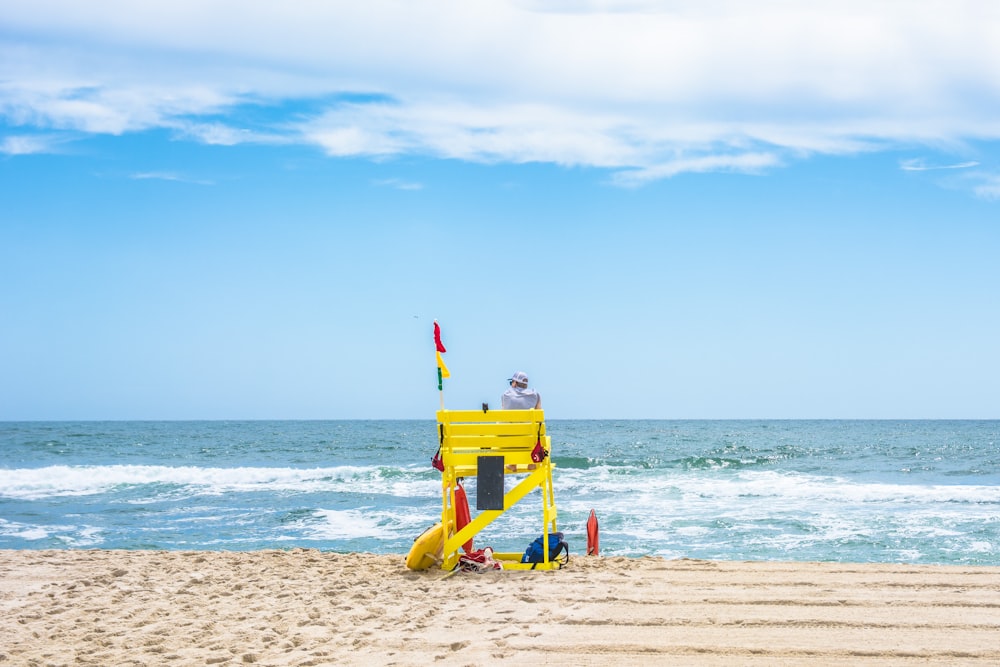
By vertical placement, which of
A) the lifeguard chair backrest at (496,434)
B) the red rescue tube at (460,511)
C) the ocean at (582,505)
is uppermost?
the lifeguard chair backrest at (496,434)

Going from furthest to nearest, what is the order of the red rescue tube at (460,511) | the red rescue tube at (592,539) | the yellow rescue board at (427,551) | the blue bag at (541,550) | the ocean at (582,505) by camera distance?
the ocean at (582,505), the red rescue tube at (592,539), the red rescue tube at (460,511), the blue bag at (541,550), the yellow rescue board at (427,551)

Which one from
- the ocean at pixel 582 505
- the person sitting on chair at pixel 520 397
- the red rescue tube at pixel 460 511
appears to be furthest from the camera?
the ocean at pixel 582 505

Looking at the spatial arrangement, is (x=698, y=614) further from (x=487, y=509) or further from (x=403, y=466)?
(x=403, y=466)

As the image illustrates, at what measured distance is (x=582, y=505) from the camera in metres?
16.7

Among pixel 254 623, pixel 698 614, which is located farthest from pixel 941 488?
pixel 254 623

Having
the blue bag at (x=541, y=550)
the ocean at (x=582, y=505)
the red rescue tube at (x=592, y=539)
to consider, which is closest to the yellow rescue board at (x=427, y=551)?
the blue bag at (x=541, y=550)

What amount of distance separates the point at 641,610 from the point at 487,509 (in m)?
2.04

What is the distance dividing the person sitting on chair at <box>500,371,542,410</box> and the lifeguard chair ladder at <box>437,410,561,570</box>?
27 centimetres

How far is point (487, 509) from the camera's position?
7.63m

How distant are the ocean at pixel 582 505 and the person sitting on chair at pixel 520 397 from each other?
348cm

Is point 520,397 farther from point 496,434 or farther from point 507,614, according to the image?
point 507,614

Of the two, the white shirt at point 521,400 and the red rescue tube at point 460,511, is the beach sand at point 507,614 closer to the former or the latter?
the red rescue tube at point 460,511

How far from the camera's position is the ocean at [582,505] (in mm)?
11781

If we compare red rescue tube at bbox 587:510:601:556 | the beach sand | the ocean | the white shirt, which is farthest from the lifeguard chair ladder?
the ocean
